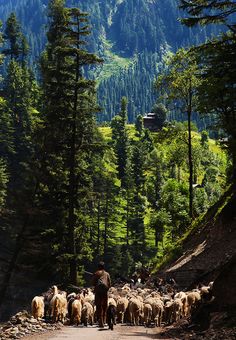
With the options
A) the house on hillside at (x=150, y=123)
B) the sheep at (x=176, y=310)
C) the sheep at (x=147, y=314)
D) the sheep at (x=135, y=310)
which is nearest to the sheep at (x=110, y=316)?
the sheep at (x=135, y=310)

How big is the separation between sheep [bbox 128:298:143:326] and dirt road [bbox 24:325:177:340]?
113 centimetres

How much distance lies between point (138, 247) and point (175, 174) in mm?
43398

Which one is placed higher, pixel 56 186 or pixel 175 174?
pixel 175 174

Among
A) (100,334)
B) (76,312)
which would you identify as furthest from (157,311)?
(100,334)

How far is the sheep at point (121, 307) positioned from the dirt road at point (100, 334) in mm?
1427

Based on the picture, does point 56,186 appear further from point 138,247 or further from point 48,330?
point 138,247

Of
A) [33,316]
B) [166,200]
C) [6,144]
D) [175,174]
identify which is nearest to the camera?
[33,316]

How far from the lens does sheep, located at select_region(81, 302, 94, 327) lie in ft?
58.9

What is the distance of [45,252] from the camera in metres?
39.3

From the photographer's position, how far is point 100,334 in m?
14.9

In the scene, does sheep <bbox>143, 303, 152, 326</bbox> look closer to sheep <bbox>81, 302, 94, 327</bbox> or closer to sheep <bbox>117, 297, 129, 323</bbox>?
sheep <bbox>117, 297, 129, 323</bbox>

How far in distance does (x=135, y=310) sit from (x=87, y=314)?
6.71ft

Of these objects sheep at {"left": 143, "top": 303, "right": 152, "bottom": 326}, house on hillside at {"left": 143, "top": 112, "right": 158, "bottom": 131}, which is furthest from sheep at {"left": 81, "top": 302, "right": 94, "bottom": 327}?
house on hillside at {"left": 143, "top": 112, "right": 158, "bottom": 131}

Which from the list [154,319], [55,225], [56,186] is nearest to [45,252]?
[55,225]
